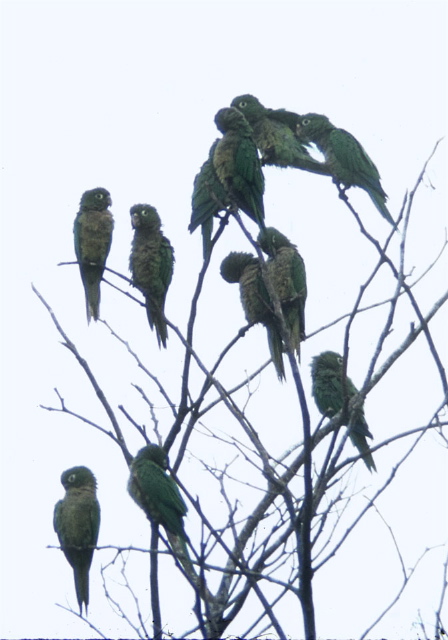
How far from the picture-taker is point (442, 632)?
11.0 feet

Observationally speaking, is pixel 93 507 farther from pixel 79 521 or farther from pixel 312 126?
pixel 312 126

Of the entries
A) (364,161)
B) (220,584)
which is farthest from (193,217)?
(220,584)

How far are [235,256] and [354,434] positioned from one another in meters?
1.66

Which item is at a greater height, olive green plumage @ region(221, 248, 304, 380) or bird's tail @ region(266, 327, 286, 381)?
olive green plumage @ region(221, 248, 304, 380)

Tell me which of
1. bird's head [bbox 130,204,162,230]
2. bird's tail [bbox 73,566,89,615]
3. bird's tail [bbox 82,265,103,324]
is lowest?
bird's tail [bbox 73,566,89,615]

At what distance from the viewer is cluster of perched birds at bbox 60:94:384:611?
18.8 ft

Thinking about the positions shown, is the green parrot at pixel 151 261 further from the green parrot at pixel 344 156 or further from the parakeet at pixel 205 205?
the green parrot at pixel 344 156

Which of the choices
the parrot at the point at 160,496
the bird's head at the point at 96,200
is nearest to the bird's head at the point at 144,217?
the bird's head at the point at 96,200

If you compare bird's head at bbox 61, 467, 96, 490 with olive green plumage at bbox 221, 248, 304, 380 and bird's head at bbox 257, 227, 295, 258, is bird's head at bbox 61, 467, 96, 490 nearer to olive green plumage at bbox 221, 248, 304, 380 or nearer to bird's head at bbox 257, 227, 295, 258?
olive green plumage at bbox 221, 248, 304, 380

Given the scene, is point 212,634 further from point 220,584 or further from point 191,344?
point 191,344

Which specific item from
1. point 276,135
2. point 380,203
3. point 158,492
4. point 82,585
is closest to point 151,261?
point 276,135

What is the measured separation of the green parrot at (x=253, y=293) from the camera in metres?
5.89

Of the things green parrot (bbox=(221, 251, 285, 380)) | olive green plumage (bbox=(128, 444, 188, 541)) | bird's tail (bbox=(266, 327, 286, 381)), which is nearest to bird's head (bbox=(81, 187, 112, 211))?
green parrot (bbox=(221, 251, 285, 380))

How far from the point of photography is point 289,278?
6.38 meters
